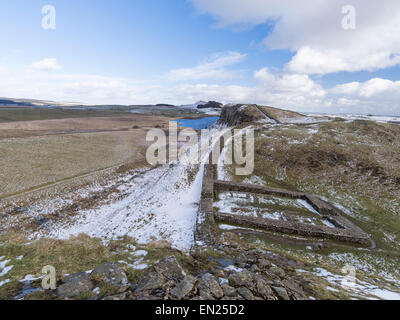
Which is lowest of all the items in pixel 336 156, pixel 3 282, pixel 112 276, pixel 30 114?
pixel 3 282

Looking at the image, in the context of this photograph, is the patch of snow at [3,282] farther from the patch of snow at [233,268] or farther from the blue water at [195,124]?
the blue water at [195,124]

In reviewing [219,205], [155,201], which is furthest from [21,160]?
[219,205]

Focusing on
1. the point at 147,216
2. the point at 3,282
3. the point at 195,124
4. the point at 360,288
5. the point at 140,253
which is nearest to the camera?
the point at 3,282

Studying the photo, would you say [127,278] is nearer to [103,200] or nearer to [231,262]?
[231,262]

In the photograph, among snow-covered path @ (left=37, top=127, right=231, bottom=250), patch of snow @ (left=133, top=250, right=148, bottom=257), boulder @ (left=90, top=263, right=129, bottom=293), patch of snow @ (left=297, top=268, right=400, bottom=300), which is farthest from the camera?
snow-covered path @ (left=37, top=127, right=231, bottom=250)

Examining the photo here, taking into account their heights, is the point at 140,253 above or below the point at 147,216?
above

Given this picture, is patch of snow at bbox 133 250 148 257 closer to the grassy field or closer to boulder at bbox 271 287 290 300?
boulder at bbox 271 287 290 300

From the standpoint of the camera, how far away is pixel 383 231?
1848cm

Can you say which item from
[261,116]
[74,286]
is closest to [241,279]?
[74,286]

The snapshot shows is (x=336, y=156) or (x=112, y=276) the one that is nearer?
(x=112, y=276)

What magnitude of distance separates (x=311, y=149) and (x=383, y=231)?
819 inches

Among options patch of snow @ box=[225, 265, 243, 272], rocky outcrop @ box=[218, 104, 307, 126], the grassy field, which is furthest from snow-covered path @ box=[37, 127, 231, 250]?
the grassy field

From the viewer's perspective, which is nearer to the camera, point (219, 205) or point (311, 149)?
point (219, 205)

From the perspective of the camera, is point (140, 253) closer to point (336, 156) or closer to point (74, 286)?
point (74, 286)
